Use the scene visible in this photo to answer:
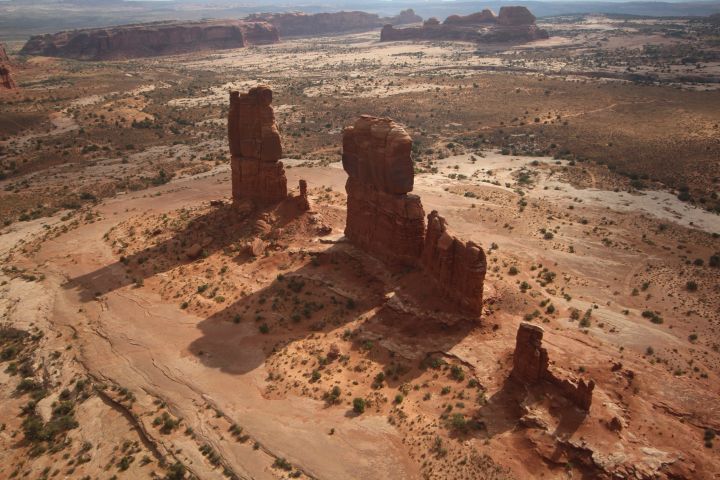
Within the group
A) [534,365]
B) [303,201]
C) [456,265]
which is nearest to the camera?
[534,365]

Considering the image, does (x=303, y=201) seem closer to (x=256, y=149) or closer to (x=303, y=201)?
(x=303, y=201)

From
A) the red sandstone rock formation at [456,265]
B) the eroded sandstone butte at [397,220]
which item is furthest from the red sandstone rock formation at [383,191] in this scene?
the red sandstone rock formation at [456,265]

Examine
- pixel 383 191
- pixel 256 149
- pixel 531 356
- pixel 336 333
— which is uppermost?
pixel 256 149

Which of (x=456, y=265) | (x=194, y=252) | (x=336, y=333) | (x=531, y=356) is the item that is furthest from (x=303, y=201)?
(x=531, y=356)

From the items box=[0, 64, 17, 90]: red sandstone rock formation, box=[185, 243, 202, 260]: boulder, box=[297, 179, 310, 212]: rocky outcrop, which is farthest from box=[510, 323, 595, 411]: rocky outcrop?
box=[0, 64, 17, 90]: red sandstone rock formation

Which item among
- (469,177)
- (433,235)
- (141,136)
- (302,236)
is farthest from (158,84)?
(433,235)

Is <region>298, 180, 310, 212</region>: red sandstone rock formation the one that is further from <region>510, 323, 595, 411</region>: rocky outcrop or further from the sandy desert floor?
<region>510, 323, 595, 411</region>: rocky outcrop

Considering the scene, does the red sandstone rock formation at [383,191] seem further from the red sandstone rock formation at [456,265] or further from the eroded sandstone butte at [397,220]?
the red sandstone rock formation at [456,265]
